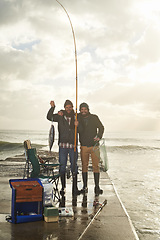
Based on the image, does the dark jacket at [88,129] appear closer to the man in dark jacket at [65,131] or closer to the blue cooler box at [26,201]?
the man in dark jacket at [65,131]

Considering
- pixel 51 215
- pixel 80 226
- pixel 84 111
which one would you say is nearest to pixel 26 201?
pixel 51 215

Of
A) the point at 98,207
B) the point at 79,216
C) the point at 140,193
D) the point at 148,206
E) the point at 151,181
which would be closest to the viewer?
the point at 79,216

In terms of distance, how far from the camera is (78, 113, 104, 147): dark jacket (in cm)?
579

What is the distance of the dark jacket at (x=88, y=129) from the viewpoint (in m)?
5.79

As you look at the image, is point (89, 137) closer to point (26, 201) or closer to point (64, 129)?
point (64, 129)

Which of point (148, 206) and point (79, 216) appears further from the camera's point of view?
point (148, 206)

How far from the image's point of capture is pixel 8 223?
12.6 ft

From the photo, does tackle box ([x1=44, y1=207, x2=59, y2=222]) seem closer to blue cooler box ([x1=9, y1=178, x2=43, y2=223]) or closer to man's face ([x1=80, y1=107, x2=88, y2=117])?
blue cooler box ([x1=9, y1=178, x2=43, y2=223])

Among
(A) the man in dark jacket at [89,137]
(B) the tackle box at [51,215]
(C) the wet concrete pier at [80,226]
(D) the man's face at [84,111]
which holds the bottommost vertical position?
(C) the wet concrete pier at [80,226]

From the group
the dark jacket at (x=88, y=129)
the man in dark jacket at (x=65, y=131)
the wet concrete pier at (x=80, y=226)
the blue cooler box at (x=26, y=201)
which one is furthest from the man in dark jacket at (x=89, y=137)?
the blue cooler box at (x=26, y=201)

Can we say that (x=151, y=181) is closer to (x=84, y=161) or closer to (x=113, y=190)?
(x=113, y=190)

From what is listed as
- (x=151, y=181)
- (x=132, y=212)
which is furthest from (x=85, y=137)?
(x=151, y=181)

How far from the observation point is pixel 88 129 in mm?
5805

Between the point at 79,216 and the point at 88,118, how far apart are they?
7.20ft
